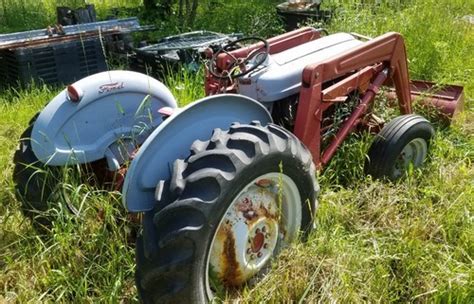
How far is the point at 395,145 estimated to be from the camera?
11.2 feet

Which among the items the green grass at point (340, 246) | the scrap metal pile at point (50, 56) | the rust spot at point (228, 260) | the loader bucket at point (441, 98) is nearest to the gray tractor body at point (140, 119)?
the green grass at point (340, 246)

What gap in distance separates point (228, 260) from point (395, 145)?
1.59 metres

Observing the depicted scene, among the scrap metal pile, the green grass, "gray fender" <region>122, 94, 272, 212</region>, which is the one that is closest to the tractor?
"gray fender" <region>122, 94, 272, 212</region>

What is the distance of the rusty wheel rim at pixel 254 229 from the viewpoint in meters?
2.35

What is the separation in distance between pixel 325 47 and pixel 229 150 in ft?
5.51

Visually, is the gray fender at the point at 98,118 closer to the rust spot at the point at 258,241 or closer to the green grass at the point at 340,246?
the green grass at the point at 340,246

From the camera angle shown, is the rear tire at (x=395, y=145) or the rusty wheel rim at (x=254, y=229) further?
the rear tire at (x=395, y=145)

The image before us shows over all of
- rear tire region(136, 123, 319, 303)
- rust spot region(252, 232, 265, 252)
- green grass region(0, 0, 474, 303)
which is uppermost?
rear tire region(136, 123, 319, 303)

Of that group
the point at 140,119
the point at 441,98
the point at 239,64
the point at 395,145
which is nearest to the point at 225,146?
the point at 140,119

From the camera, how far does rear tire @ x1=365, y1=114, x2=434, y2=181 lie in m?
3.42

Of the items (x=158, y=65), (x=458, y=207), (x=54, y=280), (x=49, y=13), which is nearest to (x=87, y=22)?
(x=158, y=65)

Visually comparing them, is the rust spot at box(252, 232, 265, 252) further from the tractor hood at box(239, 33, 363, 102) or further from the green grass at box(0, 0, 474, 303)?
the tractor hood at box(239, 33, 363, 102)

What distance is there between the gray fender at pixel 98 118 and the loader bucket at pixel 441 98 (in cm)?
213

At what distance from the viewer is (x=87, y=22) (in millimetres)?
6969
